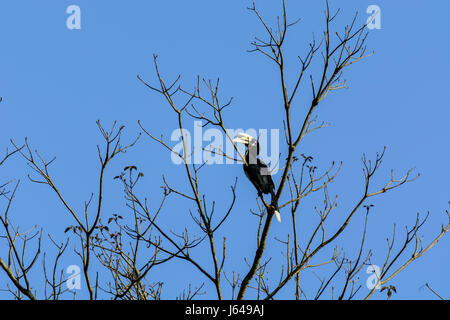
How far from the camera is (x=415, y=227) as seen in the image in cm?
538

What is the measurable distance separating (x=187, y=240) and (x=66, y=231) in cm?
107
